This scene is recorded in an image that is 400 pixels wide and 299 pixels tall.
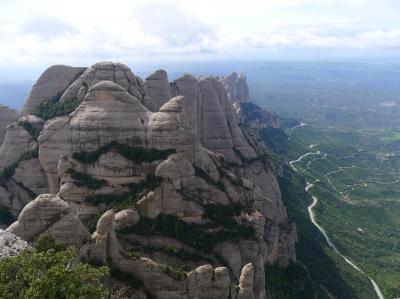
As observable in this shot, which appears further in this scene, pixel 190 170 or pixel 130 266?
pixel 190 170

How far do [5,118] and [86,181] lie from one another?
2165 cm

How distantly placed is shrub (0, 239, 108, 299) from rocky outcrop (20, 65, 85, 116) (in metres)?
41.5

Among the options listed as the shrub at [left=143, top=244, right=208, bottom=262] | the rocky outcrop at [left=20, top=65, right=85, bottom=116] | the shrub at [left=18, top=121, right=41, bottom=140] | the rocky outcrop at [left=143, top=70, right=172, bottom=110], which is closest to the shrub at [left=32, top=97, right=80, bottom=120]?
the rocky outcrop at [left=20, top=65, right=85, bottom=116]

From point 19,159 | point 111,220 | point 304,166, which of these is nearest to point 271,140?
point 304,166

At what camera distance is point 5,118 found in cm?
6122

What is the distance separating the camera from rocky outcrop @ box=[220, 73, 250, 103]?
15294 centimetres

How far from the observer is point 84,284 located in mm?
22391

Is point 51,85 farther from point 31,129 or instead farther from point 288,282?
point 288,282

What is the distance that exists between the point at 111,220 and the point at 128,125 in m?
14.7

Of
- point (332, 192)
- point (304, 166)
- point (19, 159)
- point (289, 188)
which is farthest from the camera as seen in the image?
point (304, 166)

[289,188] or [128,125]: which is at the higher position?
[128,125]

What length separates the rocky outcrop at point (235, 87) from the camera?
502ft

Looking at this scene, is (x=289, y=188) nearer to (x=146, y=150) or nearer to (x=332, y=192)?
(x=332, y=192)

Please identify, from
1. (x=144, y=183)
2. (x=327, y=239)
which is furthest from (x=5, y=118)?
(x=327, y=239)
